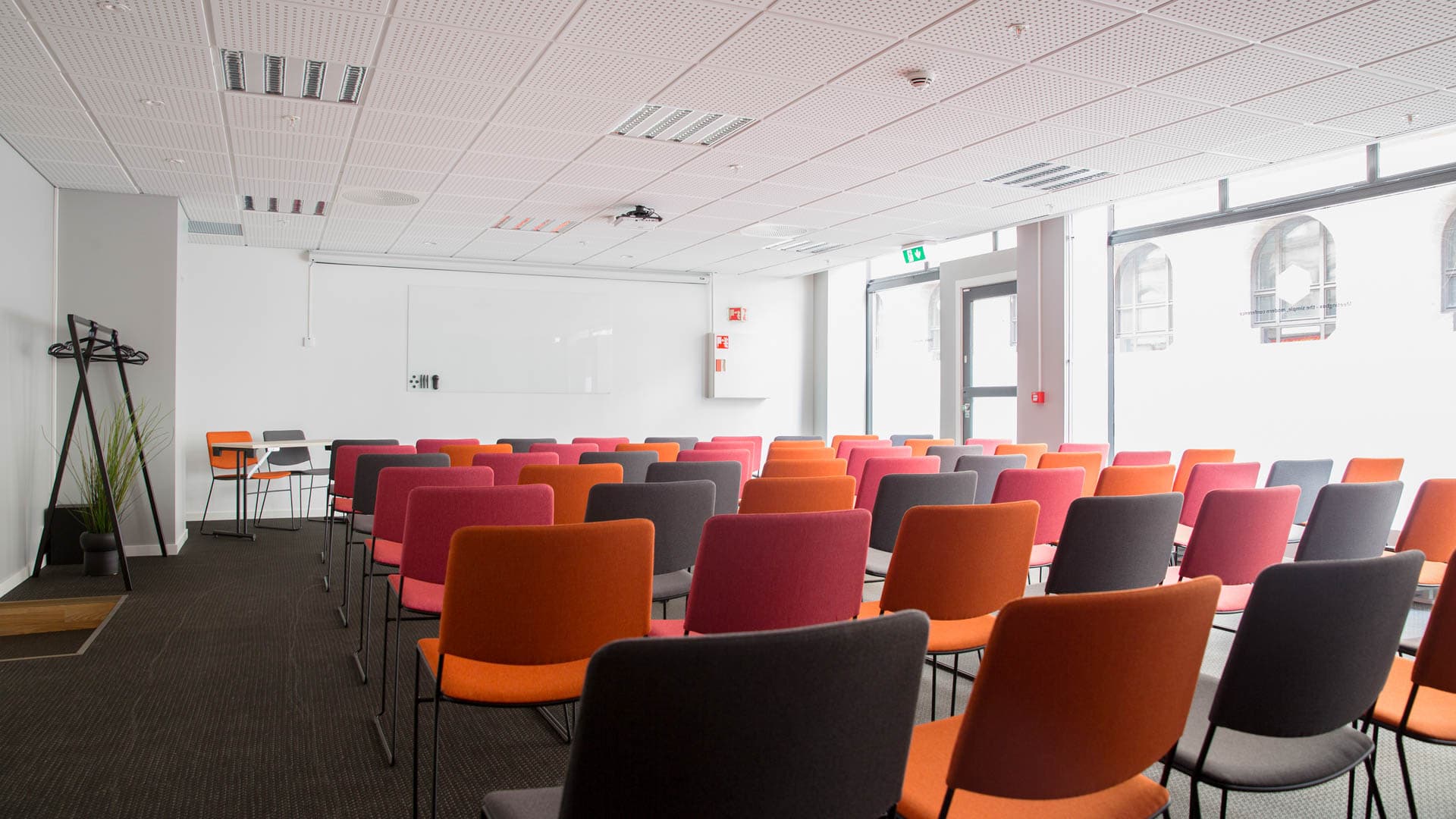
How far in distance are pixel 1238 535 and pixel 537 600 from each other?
2.40 m

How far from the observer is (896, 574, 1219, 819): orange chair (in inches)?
53.0

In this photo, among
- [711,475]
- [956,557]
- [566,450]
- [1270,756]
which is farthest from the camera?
[566,450]

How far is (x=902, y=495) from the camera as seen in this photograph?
12.1 feet

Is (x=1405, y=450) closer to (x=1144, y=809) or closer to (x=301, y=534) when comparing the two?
(x=1144, y=809)

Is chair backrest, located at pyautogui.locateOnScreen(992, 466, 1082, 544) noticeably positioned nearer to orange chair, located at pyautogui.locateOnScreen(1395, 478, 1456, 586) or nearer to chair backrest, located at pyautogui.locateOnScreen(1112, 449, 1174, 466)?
orange chair, located at pyautogui.locateOnScreen(1395, 478, 1456, 586)

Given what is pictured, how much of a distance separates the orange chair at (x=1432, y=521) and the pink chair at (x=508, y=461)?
3.81 m

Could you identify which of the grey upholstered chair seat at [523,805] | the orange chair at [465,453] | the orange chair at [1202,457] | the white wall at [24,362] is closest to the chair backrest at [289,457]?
the white wall at [24,362]

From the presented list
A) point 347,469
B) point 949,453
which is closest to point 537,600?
point 347,469

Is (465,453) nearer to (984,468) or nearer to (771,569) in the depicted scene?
(984,468)

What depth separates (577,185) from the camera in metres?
6.94

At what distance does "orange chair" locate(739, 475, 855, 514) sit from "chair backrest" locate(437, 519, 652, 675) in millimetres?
1312

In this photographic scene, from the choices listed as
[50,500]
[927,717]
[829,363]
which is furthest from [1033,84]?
[829,363]

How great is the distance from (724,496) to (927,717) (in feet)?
5.20

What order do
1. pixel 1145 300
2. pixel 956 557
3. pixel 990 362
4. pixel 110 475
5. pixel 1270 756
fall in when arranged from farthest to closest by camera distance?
1. pixel 990 362
2. pixel 1145 300
3. pixel 110 475
4. pixel 956 557
5. pixel 1270 756
